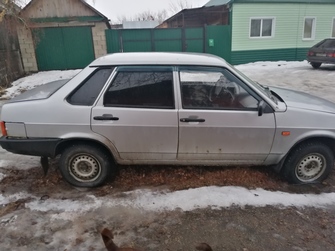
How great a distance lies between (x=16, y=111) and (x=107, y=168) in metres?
1.29

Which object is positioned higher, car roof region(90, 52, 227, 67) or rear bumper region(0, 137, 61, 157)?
car roof region(90, 52, 227, 67)

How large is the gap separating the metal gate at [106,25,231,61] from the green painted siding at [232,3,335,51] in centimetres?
78

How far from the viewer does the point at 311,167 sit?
11.2 feet

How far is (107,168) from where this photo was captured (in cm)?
335

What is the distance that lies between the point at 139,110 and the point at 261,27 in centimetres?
1498

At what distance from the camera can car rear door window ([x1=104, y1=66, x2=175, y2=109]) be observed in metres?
3.15

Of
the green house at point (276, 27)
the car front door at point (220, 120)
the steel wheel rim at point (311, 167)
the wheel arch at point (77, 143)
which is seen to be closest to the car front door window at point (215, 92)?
the car front door at point (220, 120)

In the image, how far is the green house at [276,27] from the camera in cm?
1505

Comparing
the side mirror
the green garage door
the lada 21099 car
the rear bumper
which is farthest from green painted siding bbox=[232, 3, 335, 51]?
the rear bumper

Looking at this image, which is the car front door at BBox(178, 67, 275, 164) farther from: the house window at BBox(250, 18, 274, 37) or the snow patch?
the house window at BBox(250, 18, 274, 37)

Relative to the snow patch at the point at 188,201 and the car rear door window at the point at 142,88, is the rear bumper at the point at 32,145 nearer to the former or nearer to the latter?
the snow patch at the point at 188,201

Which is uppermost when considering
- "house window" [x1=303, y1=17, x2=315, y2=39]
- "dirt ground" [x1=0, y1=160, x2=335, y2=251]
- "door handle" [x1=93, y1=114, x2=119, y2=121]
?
"house window" [x1=303, y1=17, x2=315, y2=39]

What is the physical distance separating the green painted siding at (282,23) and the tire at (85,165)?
13.9 metres

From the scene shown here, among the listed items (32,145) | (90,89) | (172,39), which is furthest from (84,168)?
(172,39)
